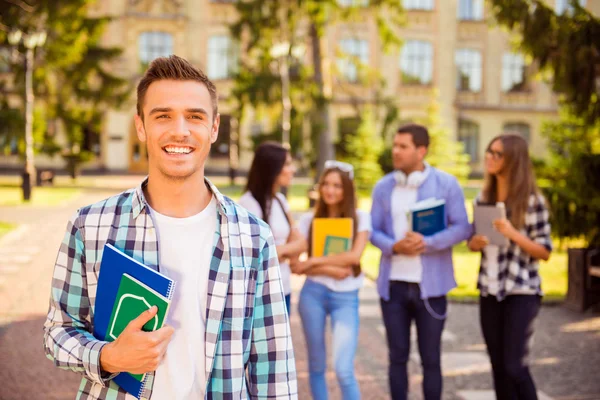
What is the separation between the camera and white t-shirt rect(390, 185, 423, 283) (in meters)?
5.28

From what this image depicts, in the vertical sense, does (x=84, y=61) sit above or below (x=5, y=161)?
above

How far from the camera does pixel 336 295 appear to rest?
533 cm

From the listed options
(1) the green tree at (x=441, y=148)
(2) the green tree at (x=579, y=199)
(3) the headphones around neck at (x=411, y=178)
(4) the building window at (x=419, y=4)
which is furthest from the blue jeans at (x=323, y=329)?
(4) the building window at (x=419, y=4)

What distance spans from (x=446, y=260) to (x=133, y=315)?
352cm

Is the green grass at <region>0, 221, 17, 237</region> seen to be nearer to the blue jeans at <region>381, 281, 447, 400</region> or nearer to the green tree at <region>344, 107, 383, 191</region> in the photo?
the blue jeans at <region>381, 281, 447, 400</region>

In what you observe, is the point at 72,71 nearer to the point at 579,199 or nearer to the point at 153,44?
the point at 153,44

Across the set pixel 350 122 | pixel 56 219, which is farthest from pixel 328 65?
pixel 350 122

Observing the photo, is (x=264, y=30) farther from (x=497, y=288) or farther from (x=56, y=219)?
(x=497, y=288)

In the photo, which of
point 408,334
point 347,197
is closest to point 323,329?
point 408,334

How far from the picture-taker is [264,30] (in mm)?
23266

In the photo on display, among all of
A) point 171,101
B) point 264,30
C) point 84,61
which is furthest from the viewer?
point 84,61

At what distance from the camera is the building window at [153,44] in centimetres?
4347

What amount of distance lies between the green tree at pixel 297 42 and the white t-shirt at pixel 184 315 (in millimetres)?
20555

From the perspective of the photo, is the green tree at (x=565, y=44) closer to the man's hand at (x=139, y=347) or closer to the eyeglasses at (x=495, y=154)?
the eyeglasses at (x=495, y=154)
